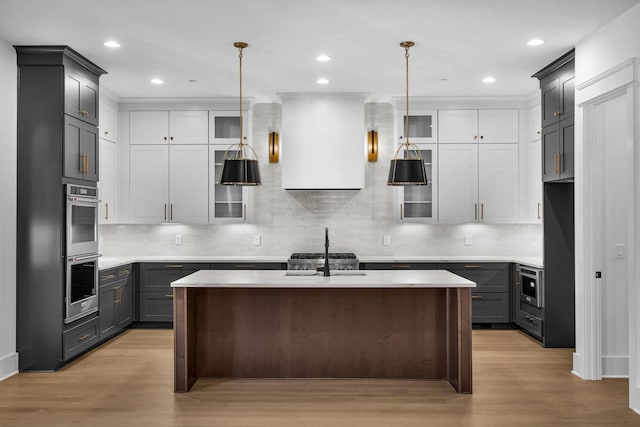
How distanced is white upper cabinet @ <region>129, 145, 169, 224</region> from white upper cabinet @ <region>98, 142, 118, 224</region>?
0.68ft

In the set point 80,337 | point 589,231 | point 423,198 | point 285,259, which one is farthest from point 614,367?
point 80,337

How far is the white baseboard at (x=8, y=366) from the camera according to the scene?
4.42m

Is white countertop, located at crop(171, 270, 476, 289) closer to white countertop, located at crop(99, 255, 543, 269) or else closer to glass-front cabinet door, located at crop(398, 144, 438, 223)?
white countertop, located at crop(99, 255, 543, 269)

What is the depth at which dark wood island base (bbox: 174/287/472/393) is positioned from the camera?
4.36m

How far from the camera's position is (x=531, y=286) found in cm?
587

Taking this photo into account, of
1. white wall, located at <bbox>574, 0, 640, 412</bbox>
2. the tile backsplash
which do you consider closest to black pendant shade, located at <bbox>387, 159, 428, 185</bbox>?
white wall, located at <bbox>574, 0, 640, 412</bbox>

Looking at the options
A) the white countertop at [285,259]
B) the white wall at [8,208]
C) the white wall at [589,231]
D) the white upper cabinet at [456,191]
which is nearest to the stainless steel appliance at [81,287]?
the white wall at [8,208]

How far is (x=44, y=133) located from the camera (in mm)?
4641

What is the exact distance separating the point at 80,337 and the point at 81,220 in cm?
107

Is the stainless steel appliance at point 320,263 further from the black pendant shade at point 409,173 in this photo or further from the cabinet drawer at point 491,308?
the black pendant shade at point 409,173

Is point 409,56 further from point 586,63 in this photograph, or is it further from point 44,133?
point 44,133

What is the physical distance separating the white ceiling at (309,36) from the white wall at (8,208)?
1.01ft

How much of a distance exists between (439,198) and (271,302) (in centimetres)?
303

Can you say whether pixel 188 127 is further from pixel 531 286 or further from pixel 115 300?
pixel 531 286
